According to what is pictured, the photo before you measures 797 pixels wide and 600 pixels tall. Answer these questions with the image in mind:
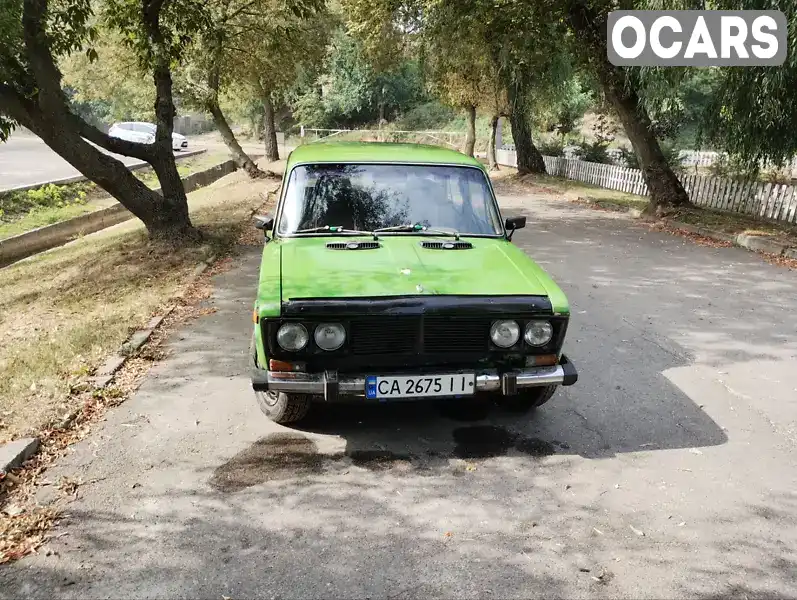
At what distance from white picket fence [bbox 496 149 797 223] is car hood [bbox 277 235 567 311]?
11.6 meters

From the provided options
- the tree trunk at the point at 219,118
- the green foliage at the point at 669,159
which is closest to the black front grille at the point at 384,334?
the green foliage at the point at 669,159

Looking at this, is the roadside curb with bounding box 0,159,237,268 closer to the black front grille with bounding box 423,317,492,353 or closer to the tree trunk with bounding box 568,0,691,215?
the black front grille with bounding box 423,317,492,353

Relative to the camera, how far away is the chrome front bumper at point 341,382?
4051 mm

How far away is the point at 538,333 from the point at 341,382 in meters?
1.37

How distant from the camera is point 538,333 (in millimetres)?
4273

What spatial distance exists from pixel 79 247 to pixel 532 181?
1796 centimetres

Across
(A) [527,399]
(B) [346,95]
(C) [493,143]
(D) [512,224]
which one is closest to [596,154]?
(C) [493,143]

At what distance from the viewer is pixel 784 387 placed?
5.66 metres

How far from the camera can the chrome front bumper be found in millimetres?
4051

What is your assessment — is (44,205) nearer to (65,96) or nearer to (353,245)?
(65,96)

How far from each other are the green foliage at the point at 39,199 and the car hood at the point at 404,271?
15.2 meters

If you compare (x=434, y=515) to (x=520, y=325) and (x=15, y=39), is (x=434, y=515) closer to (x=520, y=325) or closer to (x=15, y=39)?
(x=520, y=325)

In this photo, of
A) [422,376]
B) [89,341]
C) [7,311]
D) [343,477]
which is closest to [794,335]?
[422,376]

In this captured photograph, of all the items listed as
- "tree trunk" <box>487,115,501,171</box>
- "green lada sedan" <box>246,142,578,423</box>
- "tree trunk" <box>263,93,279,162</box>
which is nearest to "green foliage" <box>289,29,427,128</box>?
"tree trunk" <box>487,115,501,171</box>
